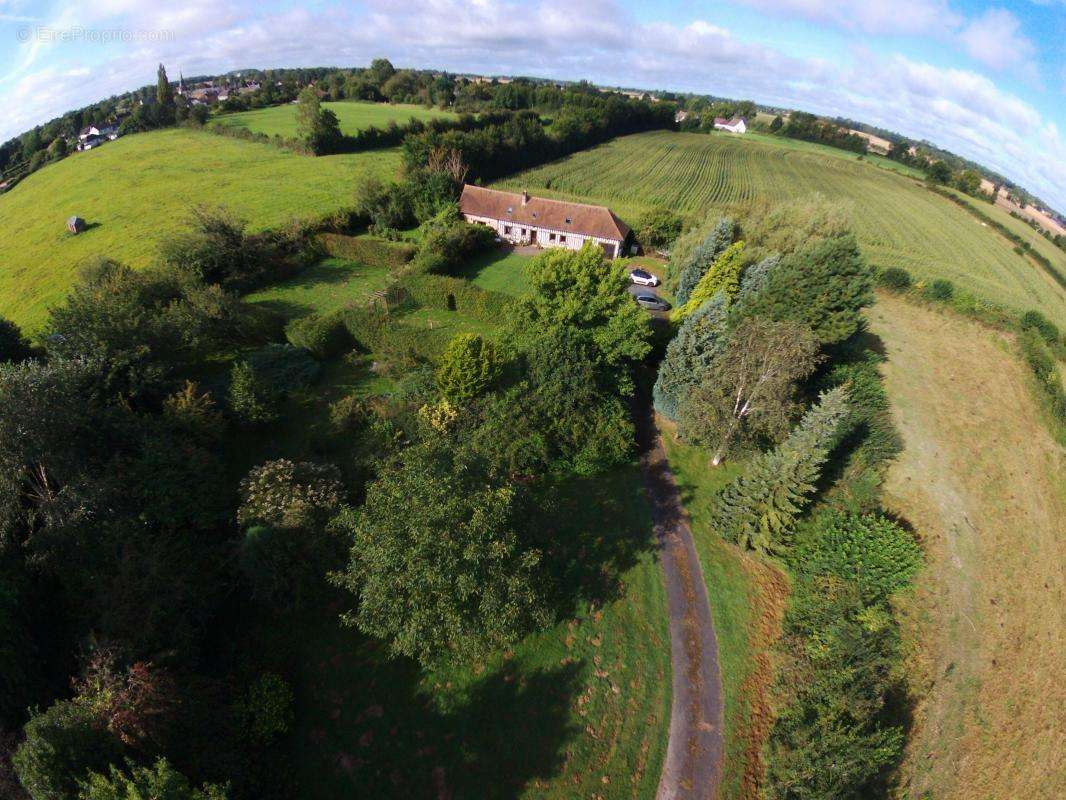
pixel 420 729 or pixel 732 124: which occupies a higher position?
pixel 732 124

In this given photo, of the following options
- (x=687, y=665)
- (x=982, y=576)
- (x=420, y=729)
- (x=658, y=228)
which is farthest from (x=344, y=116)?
(x=982, y=576)

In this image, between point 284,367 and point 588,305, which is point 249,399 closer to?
point 284,367

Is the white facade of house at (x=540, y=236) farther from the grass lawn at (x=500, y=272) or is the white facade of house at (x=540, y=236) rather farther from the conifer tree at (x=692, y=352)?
the conifer tree at (x=692, y=352)

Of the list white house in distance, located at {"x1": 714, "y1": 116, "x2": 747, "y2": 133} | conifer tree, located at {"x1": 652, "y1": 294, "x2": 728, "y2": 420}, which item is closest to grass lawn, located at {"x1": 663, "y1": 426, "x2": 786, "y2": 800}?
conifer tree, located at {"x1": 652, "y1": 294, "x2": 728, "y2": 420}

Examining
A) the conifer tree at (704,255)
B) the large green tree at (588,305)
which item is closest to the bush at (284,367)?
the large green tree at (588,305)

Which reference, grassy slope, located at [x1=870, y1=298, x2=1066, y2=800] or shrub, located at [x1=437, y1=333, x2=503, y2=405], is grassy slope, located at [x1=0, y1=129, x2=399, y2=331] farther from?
grassy slope, located at [x1=870, y1=298, x2=1066, y2=800]

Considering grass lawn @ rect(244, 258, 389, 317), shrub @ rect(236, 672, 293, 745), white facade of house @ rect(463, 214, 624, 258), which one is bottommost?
shrub @ rect(236, 672, 293, 745)

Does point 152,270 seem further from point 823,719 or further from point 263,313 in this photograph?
point 823,719
